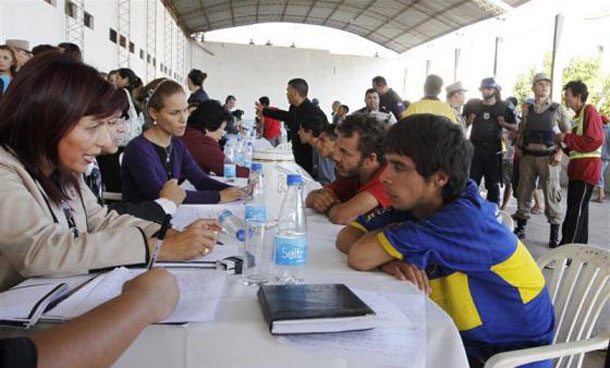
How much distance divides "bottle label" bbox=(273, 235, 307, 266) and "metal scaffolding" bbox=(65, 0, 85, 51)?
5824 millimetres

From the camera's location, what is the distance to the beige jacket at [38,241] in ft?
3.27

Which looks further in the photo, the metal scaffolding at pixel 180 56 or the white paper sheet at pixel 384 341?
the metal scaffolding at pixel 180 56

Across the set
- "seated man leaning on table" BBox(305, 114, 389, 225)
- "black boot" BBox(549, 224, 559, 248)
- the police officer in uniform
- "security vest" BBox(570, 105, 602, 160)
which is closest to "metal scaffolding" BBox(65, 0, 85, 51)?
"seated man leaning on table" BBox(305, 114, 389, 225)

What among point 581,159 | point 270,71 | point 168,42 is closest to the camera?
point 581,159

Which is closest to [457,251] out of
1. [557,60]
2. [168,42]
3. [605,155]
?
[605,155]

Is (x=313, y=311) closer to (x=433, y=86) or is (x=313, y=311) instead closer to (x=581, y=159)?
(x=581, y=159)

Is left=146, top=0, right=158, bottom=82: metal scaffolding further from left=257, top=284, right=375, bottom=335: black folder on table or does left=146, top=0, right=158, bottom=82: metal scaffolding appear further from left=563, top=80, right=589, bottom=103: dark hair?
left=257, top=284, right=375, bottom=335: black folder on table

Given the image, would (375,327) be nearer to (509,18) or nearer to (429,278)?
(429,278)

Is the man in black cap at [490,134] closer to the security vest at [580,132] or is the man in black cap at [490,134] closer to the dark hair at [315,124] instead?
the security vest at [580,132]

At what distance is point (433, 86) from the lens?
4555 mm

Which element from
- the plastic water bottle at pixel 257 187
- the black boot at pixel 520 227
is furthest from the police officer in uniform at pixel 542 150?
the plastic water bottle at pixel 257 187

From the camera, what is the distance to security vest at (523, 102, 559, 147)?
4.49m

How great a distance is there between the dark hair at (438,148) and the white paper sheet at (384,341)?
0.45 metres

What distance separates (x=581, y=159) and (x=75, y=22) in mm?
5799
